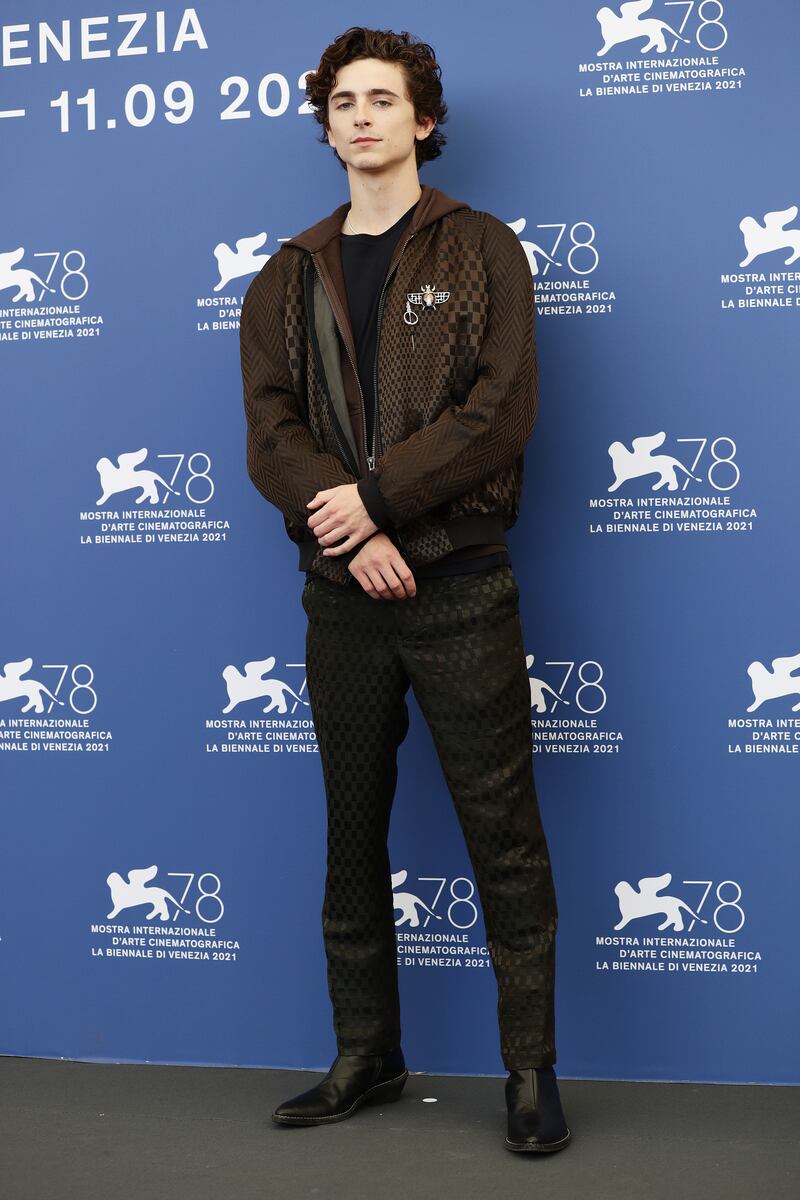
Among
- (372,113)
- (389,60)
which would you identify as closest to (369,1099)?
(372,113)

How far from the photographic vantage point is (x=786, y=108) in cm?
230

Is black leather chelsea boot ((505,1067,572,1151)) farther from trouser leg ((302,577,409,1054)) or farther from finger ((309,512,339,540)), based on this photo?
finger ((309,512,339,540))

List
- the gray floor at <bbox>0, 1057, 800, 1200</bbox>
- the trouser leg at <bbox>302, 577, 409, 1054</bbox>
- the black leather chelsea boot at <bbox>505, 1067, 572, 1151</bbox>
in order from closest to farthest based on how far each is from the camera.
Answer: the gray floor at <bbox>0, 1057, 800, 1200</bbox> < the black leather chelsea boot at <bbox>505, 1067, 572, 1151</bbox> < the trouser leg at <bbox>302, 577, 409, 1054</bbox>

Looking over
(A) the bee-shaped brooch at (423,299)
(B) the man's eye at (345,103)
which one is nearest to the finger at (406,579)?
(A) the bee-shaped brooch at (423,299)

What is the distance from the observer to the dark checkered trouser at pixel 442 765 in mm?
2066

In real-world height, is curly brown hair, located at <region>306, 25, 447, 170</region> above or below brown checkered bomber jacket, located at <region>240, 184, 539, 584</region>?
above

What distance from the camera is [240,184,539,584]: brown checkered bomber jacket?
200cm

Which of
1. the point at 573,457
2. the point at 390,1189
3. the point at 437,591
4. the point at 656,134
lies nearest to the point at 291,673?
the point at 437,591

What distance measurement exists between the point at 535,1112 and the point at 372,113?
1.74 meters

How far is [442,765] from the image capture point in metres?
2.10

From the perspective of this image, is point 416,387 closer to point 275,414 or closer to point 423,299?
point 423,299

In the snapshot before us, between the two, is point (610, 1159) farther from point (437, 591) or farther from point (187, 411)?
point (187, 411)

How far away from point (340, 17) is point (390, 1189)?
2175mm

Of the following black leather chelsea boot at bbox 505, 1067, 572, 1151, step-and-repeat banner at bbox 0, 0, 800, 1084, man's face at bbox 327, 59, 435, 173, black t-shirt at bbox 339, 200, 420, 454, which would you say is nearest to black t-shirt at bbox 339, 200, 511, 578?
black t-shirt at bbox 339, 200, 420, 454
